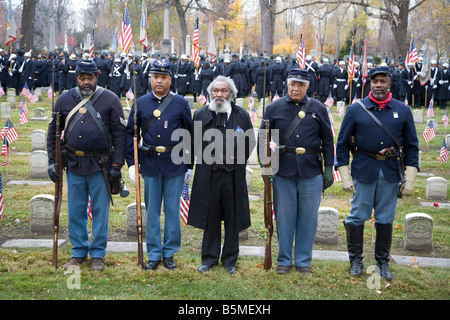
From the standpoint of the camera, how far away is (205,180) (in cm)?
550

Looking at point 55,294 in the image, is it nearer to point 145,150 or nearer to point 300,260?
point 145,150

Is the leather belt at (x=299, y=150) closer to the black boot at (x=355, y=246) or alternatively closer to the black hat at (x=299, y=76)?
the black hat at (x=299, y=76)

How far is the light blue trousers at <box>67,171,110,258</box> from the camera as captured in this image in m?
5.54

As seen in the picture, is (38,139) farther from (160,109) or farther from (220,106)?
(220,106)

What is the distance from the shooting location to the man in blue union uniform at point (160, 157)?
18.0 feet

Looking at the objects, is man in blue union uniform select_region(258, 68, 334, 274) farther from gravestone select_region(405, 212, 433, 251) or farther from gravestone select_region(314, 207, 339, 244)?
gravestone select_region(405, 212, 433, 251)

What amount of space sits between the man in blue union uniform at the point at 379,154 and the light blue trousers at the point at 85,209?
2.54m

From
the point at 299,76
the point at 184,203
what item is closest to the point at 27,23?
the point at 184,203

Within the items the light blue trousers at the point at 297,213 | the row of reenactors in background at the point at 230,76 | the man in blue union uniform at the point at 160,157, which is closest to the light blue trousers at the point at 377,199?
the light blue trousers at the point at 297,213

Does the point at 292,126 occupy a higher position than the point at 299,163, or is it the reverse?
the point at 292,126

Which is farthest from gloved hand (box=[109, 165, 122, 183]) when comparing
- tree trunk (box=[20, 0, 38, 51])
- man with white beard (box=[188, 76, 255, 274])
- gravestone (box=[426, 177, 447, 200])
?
tree trunk (box=[20, 0, 38, 51])

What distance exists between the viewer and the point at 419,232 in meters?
6.68

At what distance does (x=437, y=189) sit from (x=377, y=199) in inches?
171

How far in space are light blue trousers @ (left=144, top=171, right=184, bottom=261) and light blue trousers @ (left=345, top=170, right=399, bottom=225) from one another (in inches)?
72.7
